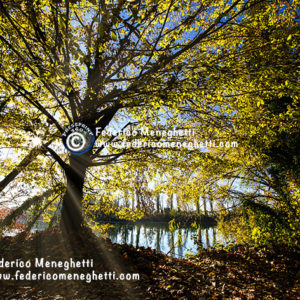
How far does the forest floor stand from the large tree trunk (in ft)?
1.51

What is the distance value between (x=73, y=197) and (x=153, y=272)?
3.70 metres

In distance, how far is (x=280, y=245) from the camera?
7.04 metres

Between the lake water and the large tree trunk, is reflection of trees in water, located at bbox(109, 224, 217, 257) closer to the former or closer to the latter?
the lake water

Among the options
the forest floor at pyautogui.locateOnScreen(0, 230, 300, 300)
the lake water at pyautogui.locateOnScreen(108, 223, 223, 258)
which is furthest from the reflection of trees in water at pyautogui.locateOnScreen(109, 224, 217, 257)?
the forest floor at pyautogui.locateOnScreen(0, 230, 300, 300)

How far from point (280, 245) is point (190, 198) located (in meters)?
3.91

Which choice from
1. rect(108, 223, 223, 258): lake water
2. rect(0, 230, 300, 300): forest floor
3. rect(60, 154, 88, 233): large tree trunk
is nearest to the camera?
rect(0, 230, 300, 300): forest floor

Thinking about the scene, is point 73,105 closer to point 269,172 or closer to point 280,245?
point 280,245

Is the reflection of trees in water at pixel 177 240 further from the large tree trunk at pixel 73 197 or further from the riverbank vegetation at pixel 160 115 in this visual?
the large tree trunk at pixel 73 197

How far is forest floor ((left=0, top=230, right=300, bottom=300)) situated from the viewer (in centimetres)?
335

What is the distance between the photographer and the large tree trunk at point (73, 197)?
6.11 meters

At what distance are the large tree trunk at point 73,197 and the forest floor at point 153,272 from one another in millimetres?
460

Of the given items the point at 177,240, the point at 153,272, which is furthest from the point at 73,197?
the point at 177,240

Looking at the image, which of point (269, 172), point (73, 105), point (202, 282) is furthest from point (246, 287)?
point (269, 172)

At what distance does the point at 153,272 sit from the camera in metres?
4.35
